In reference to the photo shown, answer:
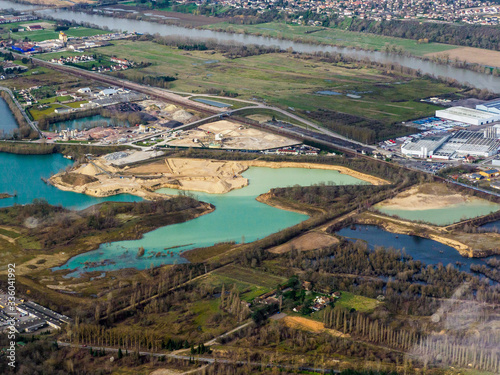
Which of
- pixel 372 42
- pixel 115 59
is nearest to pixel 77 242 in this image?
pixel 115 59

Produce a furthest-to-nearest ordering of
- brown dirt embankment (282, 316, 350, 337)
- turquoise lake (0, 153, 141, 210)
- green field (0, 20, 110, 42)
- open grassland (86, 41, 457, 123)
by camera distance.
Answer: green field (0, 20, 110, 42)
open grassland (86, 41, 457, 123)
turquoise lake (0, 153, 141, 210)
brown dirt embankment (282, 316, 350, 337)

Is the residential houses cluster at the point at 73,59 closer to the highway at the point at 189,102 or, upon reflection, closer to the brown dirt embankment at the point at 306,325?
the highway at the point at 189,102

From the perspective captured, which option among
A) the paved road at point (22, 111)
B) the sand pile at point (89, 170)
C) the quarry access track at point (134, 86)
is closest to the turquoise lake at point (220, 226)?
the sand pile at point (89, 170)

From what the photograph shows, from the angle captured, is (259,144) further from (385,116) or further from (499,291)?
(499,291)

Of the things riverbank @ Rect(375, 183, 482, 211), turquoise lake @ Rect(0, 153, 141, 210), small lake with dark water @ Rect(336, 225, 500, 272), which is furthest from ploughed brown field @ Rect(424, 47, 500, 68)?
turquoise lake @ Rect(0, 153, 141, 210)

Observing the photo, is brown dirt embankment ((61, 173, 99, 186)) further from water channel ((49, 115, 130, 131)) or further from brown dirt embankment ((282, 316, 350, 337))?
brown dirt embankment ((282, 316, 350, 337))
